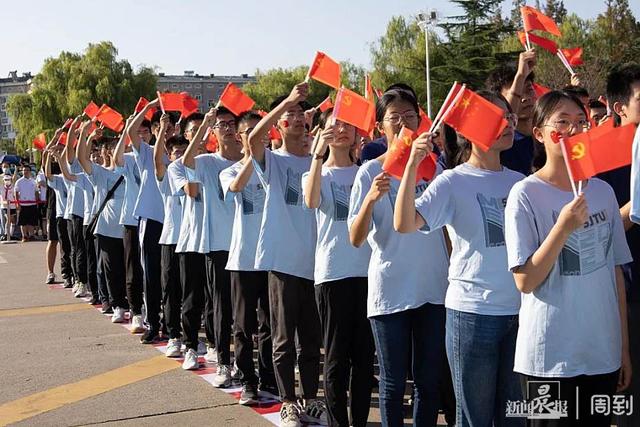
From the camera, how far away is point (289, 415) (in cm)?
520

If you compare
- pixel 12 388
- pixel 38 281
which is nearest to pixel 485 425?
pixel 12 388

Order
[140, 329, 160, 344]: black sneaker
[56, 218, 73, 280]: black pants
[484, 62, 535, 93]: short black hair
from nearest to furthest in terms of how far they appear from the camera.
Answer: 1. [484, 62, 535, 93]: short black hair
2. [140, 329, 160, 344]: black sneaker
3. [56, 218, 73, 280]: black pants

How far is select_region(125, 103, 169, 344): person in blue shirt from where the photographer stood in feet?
25.6

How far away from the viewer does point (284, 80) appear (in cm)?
7650

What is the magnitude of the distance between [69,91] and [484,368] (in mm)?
51464

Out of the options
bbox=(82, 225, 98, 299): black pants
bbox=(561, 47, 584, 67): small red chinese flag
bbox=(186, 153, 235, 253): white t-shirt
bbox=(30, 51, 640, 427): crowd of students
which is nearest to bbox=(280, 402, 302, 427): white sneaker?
bbox=(30, 51, 640, 427): crowd of students

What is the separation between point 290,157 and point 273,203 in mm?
335

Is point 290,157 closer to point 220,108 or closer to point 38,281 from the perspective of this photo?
point 220,108

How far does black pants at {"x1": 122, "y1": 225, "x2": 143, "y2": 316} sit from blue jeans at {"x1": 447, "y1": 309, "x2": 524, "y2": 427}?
5.54 m

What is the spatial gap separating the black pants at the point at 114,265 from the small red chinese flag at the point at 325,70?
15.0ft

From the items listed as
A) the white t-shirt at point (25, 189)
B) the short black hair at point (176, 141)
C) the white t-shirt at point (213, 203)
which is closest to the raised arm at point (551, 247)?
the white t-shirt at point (213, 203)

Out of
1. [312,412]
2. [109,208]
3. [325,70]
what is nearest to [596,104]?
[325,70]

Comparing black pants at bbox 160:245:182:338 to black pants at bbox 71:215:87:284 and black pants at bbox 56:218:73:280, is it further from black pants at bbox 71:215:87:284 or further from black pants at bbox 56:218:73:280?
black pants at bbox 56:218:73:280

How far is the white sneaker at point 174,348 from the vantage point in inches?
292
